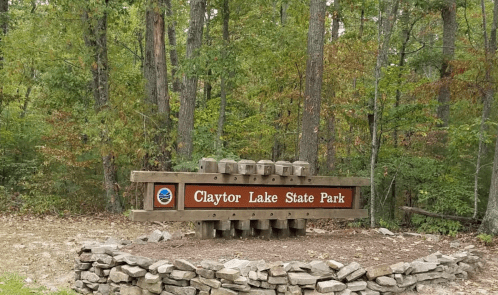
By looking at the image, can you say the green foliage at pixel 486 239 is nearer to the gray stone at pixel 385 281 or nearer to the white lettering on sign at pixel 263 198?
the gray stone at pixel 385 281

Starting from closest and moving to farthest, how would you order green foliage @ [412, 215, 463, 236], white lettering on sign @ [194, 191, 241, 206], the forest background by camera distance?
1. white lettering on sign @ [194, 191, 241, 206]
2. green foliage @ [412, 215, 463, 236]
3. the forest background

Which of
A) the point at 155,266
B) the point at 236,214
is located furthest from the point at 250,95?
the point at 155,266

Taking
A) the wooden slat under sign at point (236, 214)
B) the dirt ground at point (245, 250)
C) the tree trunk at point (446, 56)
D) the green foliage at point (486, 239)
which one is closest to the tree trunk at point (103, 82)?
the dirt ground at point (245, 250)

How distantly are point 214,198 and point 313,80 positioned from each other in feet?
14.2

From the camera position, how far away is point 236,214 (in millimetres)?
6215

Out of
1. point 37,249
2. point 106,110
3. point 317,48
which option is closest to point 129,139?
point 106,110

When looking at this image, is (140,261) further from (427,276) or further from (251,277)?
(427,276)

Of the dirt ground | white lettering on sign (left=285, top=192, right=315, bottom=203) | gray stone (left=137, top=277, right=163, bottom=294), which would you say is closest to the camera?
gray stone (left=137, top=277, right=163, bottom=294)

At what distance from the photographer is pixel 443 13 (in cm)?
1248

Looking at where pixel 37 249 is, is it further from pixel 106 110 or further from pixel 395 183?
pixel 395 183

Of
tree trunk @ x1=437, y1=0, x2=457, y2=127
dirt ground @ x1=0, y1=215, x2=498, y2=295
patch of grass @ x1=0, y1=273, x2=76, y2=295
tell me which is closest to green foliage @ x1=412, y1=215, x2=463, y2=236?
dirt ground @ x1=0, y1=215, x2=498, y2=295

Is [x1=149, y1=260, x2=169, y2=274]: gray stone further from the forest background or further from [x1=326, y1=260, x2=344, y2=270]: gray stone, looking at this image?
the forest background

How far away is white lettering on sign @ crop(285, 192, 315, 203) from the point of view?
261 inches

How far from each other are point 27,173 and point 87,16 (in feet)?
16.7
